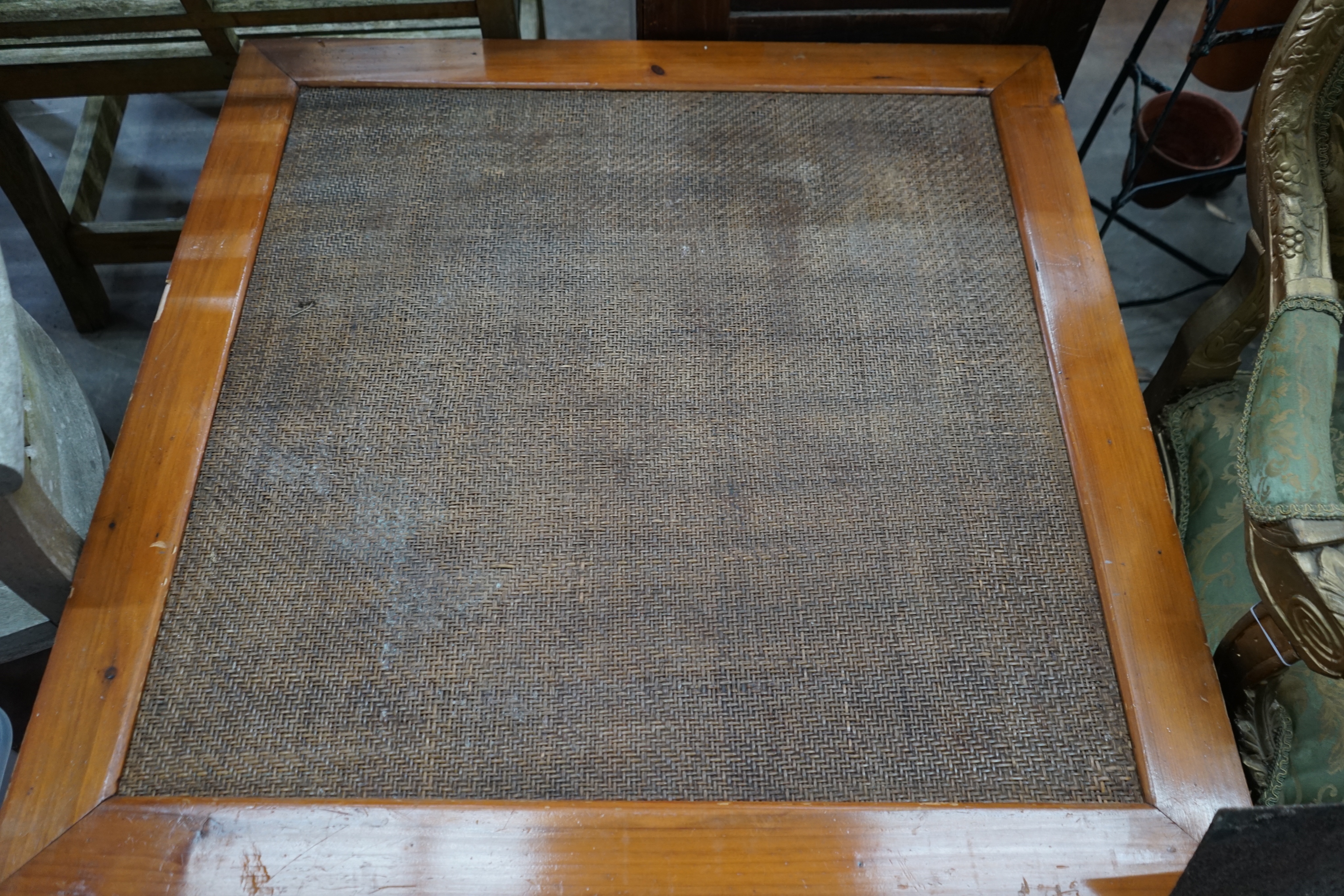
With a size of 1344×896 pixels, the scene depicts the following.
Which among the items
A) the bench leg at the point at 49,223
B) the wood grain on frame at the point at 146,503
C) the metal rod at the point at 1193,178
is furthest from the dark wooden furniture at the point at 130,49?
the metal rod at the point at 1193,178

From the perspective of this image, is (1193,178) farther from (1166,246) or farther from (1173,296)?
(1173,296)

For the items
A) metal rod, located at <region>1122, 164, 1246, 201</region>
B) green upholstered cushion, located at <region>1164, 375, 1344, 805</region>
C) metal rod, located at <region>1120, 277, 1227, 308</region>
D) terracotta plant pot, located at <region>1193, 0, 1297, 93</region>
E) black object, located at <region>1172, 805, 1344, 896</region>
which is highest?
terracotta plant pot, located at <region>1193, 0, 1297, 93</region>

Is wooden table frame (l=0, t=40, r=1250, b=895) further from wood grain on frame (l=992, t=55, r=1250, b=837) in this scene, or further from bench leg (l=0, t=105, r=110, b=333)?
bench leg (l=0, t=105, r=110, b=333)

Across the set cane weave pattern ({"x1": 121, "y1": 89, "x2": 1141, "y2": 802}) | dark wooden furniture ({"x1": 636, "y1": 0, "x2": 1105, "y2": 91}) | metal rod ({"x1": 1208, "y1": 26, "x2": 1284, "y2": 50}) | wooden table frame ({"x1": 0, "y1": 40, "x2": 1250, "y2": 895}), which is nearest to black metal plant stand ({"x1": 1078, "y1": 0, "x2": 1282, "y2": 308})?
metal rod ({"x1": 1208, "y1": 26, "x2": 1284, "y2": 50})

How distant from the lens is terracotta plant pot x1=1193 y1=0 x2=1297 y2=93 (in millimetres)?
1310

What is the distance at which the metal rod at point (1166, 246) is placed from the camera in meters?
1.60

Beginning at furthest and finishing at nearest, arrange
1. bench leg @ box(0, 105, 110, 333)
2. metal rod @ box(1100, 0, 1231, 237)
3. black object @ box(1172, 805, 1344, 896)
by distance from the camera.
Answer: bench leg @ box(0, 105, 110, 333)
metal rod @ box(1100, 0, 1231, 237)
black object @ box(1172, 805, 1344, 896)

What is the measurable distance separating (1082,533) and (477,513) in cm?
60

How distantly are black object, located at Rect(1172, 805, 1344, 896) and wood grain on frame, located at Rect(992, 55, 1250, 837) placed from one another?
4.9 inches

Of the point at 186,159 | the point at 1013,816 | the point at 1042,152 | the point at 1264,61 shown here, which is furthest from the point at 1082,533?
the point at 186,159

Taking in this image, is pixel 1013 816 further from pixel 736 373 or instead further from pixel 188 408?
pixel 188 408

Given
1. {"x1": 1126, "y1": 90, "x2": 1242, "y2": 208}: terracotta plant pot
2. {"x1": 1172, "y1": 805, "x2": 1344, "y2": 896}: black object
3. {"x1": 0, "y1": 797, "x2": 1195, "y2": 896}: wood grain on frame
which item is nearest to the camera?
{"x1": 1172, "y1": 805, "x2": 1344, "y2": 896}: black object

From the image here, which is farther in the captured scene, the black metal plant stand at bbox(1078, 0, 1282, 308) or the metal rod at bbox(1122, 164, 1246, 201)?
the metal rod at bbox(1122, 164, 1246, 201)

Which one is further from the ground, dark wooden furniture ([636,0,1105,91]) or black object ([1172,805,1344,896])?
dark wooden furniture ([636,0,1105,91])
